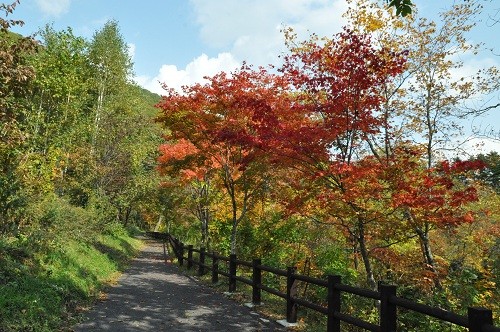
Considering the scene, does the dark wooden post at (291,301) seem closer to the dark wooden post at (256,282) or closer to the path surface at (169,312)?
the path surface at (169,312)

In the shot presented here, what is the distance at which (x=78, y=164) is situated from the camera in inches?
912

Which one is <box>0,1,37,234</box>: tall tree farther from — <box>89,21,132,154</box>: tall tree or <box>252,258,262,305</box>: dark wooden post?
<box>89,21,132,154</box>: tall tree

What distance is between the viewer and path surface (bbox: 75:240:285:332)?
7.64m

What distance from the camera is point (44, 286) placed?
861cm

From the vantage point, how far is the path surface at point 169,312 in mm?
7637

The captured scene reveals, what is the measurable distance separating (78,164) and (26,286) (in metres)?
16.3

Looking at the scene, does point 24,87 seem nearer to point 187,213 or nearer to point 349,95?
point 349,95

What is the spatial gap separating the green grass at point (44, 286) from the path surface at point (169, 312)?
1.63 ft

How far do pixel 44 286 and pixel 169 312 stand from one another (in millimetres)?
2833

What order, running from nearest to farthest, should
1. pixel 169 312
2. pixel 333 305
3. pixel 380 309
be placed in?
pixel 380 309 < pixel 333 305 < pixel 169 312

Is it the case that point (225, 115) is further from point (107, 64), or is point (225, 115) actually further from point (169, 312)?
point (107, 64)

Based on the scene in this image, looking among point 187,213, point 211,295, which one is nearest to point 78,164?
point 187,213

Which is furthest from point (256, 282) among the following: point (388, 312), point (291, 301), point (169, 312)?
point (388, 312)

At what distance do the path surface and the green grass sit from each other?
496 millimetres
